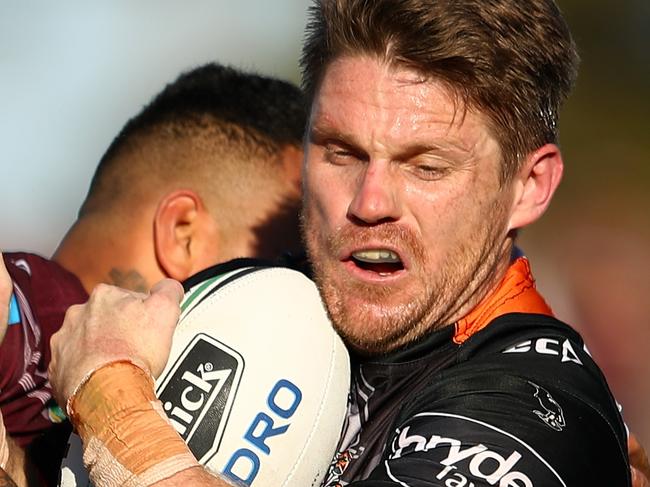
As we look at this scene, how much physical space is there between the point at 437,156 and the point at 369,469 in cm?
83

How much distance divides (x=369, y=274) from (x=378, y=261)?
4cm

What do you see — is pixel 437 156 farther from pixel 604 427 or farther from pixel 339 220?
pixel 604 427

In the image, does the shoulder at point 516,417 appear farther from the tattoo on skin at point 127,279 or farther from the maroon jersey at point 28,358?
the tattoo on skin at point 127,279

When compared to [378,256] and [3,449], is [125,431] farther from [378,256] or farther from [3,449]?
[378,256]

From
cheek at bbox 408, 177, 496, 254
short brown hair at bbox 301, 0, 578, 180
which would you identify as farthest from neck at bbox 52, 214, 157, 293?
cheek at bbox 408, 177, 496, 254

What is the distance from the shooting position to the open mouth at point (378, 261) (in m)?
3.20

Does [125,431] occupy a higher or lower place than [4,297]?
lower

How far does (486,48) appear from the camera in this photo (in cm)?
316

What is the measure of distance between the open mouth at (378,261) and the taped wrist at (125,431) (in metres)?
0.69

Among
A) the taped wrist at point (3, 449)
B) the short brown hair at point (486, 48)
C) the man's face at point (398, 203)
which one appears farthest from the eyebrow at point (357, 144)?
the taped wrist at point (3, 449)

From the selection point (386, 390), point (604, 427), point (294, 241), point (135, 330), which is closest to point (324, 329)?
point (386, 390)

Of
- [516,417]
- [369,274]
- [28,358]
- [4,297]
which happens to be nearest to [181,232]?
[28,358]

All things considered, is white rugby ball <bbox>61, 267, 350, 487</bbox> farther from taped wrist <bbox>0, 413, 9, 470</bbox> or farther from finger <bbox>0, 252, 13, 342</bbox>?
finger <bbox>0, 252, 13, 342</bbox>

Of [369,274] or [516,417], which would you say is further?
[369,274]
